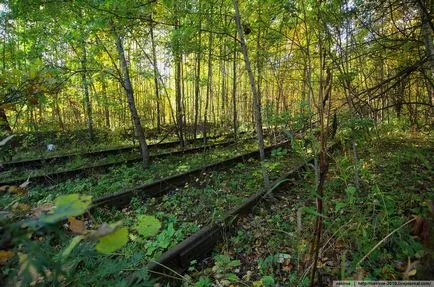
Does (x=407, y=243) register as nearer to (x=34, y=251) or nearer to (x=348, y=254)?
(x=348, y=254)

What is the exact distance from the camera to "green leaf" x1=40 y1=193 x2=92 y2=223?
67 centimetres

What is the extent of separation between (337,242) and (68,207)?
2.88m

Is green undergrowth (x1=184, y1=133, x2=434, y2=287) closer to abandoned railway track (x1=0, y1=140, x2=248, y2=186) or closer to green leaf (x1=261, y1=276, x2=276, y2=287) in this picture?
green leaf (x1=261, y1=276, x2=276, y2=287)

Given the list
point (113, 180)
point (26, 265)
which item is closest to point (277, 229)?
point (26, 265)

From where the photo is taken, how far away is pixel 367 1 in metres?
4.64

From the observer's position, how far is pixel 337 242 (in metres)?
2.88

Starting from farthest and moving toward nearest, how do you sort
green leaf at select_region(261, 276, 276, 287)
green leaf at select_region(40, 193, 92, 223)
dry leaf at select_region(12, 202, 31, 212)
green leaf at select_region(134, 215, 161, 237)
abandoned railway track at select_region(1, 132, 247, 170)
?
1. abandoned railway track at select_region(1, 132, 247, 170)
2. green leaf at select_region(261, 276, 276, 287)
3. dry leaf at select_region(12, 202, 31, 212)
4. green leaf at select_region(134, 215, 161, 237)
5. green leaf at select_region(40, 193, 92, 223)

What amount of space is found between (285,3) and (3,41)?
13210mm

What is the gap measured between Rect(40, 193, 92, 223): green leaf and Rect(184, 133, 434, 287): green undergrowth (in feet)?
5.00

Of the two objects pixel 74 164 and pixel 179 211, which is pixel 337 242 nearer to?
pixel 179 211

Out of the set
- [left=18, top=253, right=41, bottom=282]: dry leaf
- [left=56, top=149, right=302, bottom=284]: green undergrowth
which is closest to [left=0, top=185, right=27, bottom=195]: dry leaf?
[left=18, top=253, right=41, bottom=282]: dry leaf

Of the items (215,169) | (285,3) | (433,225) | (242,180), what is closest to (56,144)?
(215,169)

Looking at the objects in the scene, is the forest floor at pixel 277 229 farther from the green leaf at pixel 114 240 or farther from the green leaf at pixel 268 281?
the green leaf at pixel 114 240

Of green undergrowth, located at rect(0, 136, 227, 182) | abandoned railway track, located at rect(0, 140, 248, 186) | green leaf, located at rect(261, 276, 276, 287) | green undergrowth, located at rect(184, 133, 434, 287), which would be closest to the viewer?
green undergrowth, located at rect(184, 133, 434, 287)
